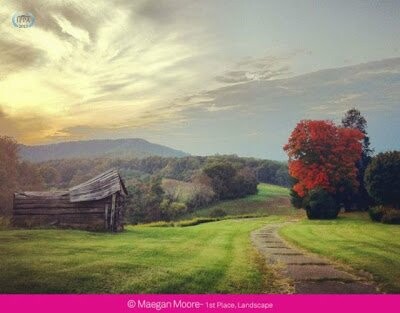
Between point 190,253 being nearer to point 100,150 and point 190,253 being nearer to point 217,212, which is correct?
point 217,212

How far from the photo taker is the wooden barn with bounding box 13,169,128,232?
31.2ft

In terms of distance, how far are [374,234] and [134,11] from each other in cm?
560

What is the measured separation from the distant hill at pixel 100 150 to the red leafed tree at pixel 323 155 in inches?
84.3

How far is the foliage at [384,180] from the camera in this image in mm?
8742

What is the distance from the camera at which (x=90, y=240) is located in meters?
8.63

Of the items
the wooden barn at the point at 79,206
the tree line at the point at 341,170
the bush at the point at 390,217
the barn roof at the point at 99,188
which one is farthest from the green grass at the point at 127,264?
the bush at the point at 390,217

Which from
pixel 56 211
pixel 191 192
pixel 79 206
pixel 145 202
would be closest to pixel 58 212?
pixel 56 211

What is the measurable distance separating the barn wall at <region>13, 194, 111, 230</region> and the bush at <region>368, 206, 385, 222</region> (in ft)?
17.0

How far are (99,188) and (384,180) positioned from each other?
5.51 metres

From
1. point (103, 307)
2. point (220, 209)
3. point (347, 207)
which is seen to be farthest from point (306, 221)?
point (103, 307)

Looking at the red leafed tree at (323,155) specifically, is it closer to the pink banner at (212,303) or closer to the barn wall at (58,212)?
the pink banner at (212,303)

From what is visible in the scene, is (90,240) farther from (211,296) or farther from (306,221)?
(306,221)

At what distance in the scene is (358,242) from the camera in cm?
826

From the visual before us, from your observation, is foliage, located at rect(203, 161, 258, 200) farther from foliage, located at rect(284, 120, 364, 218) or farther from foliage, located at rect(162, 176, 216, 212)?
foliage, located at rect(284, 120, 364, 218)
